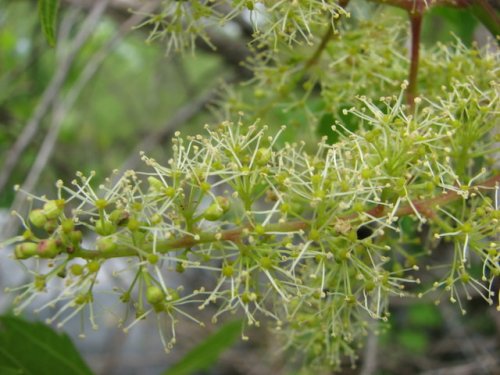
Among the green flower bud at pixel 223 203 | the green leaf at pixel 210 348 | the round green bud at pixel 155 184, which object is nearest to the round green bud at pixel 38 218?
the round green bud at pixel 155 184

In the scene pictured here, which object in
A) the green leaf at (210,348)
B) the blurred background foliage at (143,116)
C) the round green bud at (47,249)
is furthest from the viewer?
the blurred background foliage at (143,116)

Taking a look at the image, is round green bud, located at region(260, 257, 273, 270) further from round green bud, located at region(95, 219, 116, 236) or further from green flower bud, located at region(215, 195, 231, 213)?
round green bud, located at region(95, 219, 116, 236)

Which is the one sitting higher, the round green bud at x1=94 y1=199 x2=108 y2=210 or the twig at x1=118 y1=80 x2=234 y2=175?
the round green bud at x1=94 y1=199 x2=108 y2=210

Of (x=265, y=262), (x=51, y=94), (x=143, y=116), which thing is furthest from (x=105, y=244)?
(x=143, y=116)

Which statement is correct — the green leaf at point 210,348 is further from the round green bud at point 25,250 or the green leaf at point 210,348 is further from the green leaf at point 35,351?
the round green bud at point 25,250

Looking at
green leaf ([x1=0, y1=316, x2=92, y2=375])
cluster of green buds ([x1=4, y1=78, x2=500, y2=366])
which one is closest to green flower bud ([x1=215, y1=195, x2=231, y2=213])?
cluster of green buds ([x1=4, y1=78, x2=500, y2=366])
